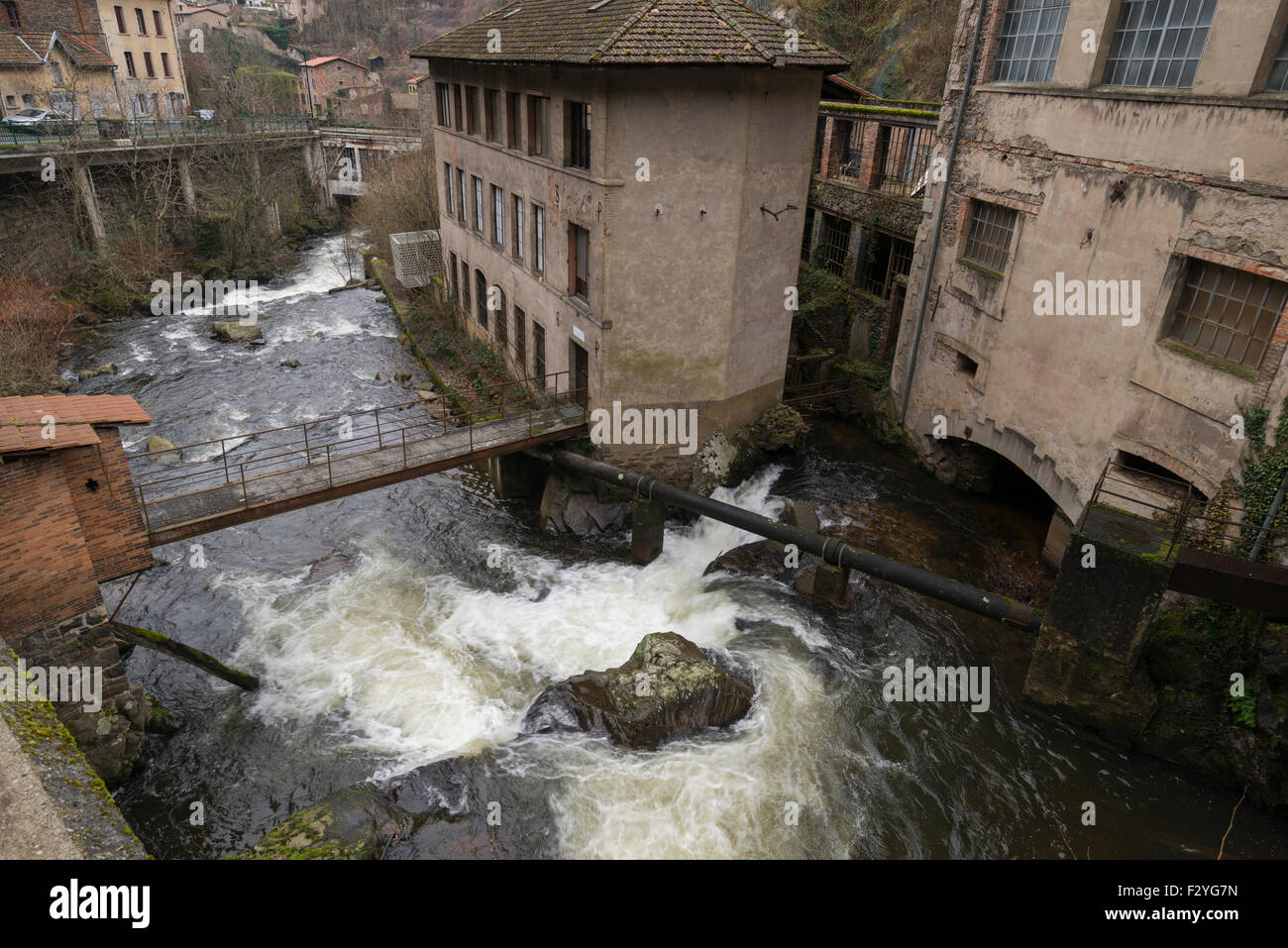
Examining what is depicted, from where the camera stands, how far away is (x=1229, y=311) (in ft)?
39.1

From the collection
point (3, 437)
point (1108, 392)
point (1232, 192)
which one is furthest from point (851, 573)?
point (3, 437)

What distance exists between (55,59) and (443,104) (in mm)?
31978

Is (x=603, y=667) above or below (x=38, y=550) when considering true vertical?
below

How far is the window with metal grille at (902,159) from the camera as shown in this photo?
72.6ft

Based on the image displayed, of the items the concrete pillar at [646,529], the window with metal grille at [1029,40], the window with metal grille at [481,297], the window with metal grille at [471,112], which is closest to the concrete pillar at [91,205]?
the window with metal grille at [481,297]

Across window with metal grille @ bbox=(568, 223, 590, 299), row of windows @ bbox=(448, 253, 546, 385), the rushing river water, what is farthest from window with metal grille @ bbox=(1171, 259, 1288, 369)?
row of windows @ bbox=(448, 253, 546, 385)

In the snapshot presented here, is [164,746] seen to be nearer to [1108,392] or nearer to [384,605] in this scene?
[384,605]

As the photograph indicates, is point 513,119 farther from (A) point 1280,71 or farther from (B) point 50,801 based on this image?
(B) point 50,801

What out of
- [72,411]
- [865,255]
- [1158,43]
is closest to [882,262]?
[865,255]

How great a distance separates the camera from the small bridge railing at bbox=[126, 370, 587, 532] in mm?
14727

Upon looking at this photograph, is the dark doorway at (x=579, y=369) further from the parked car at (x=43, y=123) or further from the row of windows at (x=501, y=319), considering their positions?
the parked car at (x=43, y=123)

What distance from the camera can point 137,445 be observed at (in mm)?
20781

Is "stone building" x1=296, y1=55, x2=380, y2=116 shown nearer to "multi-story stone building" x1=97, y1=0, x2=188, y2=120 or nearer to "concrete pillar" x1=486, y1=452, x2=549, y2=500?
"multi-story stone building" x1=97, y1=0, x2=188, y2=120

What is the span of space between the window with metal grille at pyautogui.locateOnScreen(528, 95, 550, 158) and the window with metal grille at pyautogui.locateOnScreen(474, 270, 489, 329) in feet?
20.8
